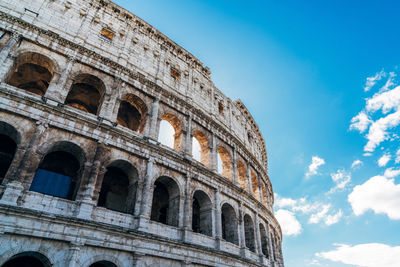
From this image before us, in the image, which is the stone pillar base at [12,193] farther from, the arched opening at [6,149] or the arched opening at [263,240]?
the arched opening at [263,240]

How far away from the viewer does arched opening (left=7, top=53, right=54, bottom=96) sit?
12.1 metres

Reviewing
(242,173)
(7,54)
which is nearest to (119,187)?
(7,54)

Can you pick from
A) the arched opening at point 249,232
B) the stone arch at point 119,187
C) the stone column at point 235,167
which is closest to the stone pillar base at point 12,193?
the stone arch at point 119,187

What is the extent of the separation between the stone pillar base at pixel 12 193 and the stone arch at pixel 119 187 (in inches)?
142

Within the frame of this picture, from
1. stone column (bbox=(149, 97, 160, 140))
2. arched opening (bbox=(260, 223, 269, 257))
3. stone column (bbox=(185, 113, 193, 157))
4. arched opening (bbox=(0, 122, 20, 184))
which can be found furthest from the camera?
arched opening (bbox=(260, 223, 269, 257))

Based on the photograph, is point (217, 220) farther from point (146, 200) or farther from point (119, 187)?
point (119, 187)

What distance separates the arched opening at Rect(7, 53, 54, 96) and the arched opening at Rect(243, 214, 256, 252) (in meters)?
14.7

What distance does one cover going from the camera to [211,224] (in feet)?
45.0

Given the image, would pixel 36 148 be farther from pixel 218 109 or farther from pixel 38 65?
pixel 218 109

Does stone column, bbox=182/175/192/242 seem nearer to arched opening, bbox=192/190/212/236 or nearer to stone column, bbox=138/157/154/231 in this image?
arched opening, bbox=192/190/212/236

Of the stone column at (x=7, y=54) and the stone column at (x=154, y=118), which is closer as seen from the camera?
the stone column at (x=7, y=54)

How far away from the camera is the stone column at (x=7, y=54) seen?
10.5 meters

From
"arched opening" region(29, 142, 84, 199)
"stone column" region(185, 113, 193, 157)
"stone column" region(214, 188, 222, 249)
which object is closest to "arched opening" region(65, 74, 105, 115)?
"arched opening" region(29, 142, 84, 199)

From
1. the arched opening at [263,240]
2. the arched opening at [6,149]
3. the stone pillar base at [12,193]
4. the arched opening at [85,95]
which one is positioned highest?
the arched opening at [85,95]
